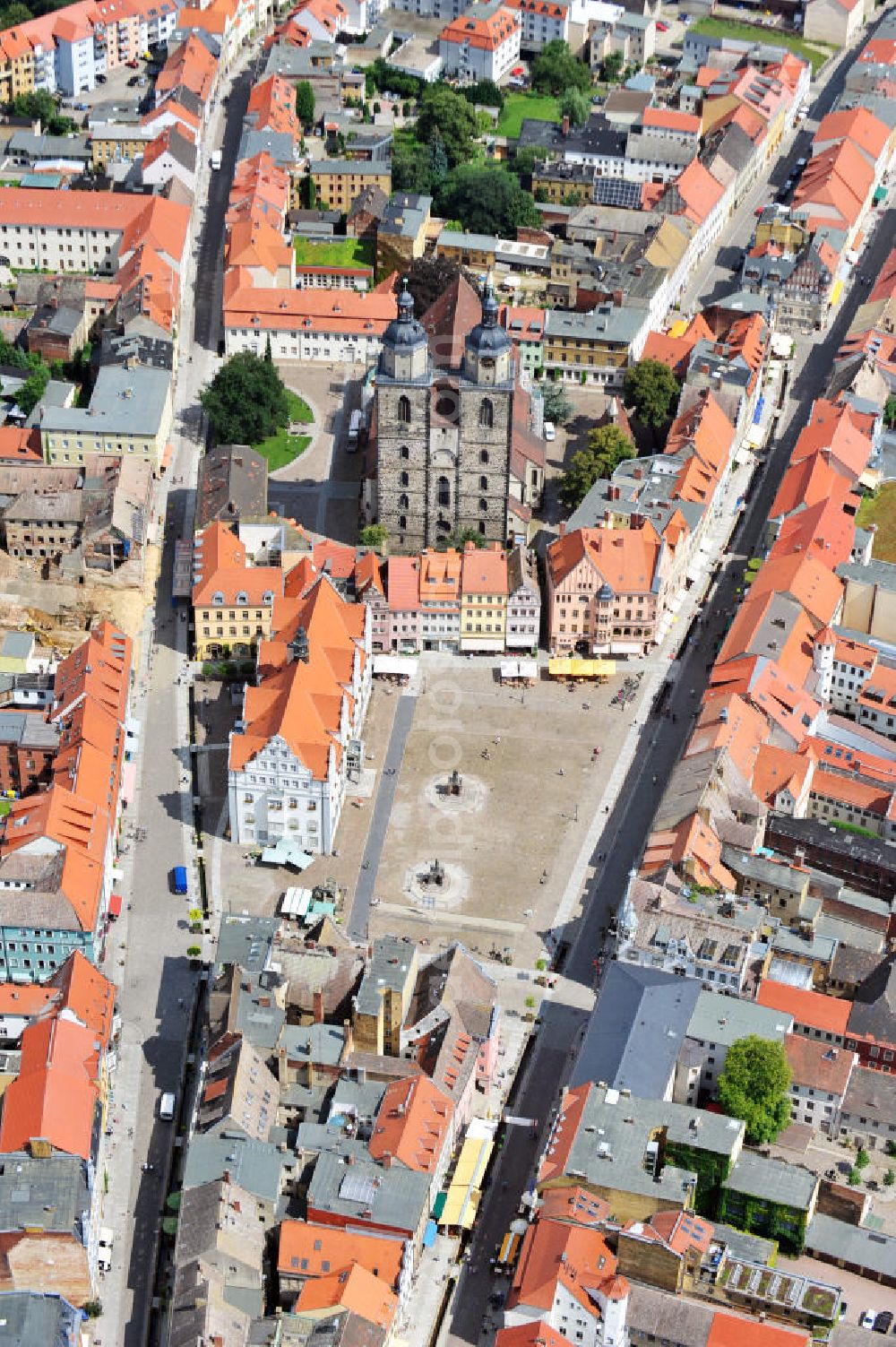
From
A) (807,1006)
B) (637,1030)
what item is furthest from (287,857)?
(807,1006)

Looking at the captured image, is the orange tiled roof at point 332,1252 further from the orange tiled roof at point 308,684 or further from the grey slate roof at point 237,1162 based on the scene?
the orange tiled roof at point 308,684

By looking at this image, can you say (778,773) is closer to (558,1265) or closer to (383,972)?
(383,972)

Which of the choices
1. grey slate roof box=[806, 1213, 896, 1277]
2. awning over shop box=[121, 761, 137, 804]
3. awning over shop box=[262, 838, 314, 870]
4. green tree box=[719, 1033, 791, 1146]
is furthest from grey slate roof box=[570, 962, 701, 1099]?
awning over shop box=[121, 761, 137, 804]

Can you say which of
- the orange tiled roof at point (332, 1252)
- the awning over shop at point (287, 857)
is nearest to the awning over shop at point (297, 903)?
the awning over shop at point (287, 857)

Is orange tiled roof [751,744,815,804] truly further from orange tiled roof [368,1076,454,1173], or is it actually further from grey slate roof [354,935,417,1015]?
orange tiled roof [368,1076,454,1173]

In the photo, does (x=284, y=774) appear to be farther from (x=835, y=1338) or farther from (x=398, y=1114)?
(x=835, y=1338)

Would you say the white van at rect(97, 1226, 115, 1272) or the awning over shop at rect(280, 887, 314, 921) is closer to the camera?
the white van at rect(97, 1226, 115, 1272)

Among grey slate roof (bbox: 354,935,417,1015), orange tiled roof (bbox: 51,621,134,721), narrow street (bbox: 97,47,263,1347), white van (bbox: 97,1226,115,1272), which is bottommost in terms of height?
white van (bbox: 97,1226,115,1272)

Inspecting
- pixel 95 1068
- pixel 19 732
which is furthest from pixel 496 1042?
pixel 19 732
